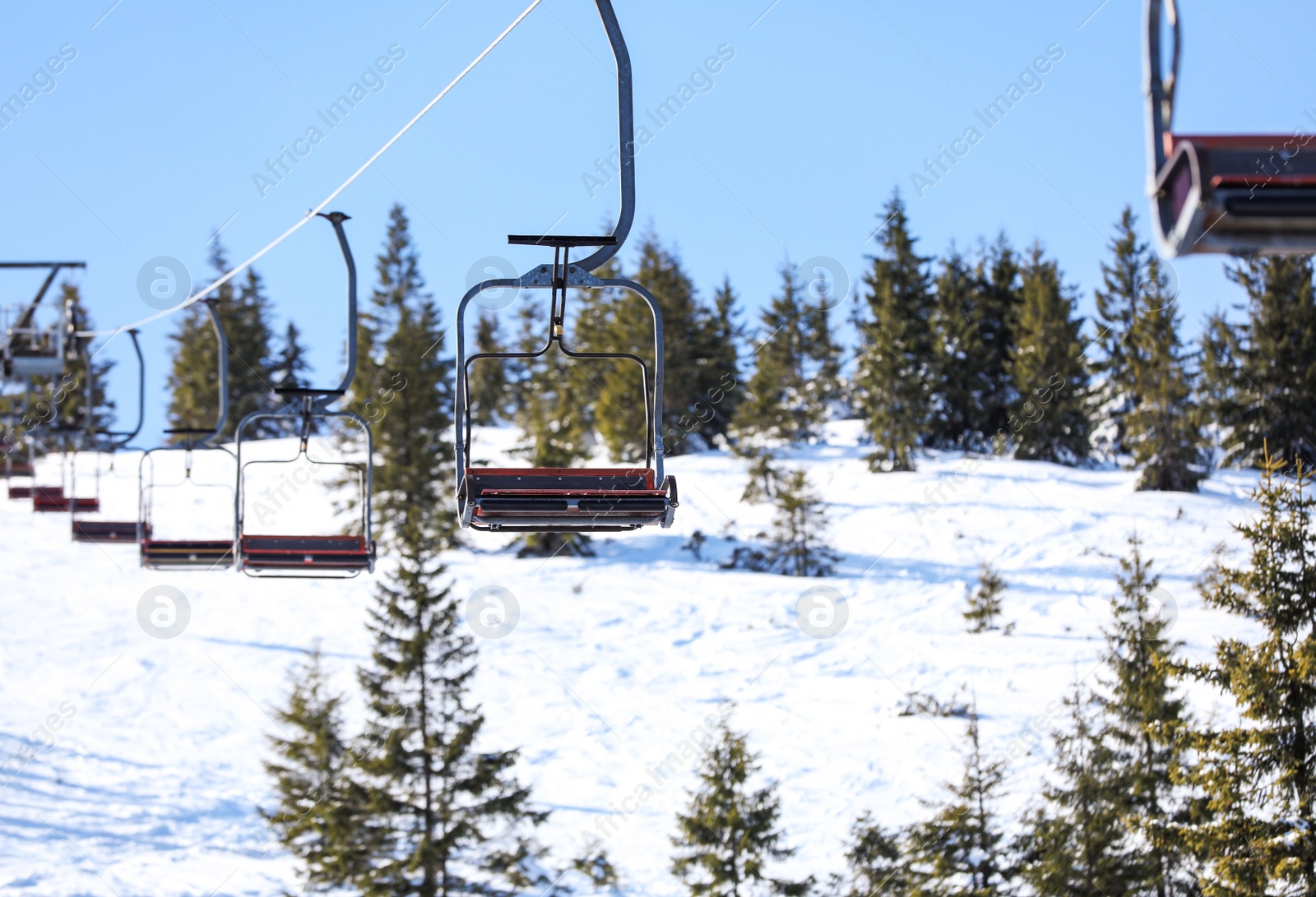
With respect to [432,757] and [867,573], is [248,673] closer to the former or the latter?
[432,757]

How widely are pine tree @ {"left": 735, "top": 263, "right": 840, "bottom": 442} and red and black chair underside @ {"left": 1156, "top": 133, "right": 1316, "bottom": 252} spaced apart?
4582 cm

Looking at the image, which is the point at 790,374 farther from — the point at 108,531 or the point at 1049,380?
the point at 108,531

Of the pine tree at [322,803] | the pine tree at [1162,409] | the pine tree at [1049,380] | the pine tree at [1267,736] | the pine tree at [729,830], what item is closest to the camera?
the pine tree at [1267,736]

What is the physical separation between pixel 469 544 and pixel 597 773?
1873cm

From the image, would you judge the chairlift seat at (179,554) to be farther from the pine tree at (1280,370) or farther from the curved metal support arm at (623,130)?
the pine tree at (1280,370)

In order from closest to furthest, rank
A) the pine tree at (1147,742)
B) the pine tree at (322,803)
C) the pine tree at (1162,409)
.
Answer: the pine tree at (1147,742) → the pine tree at (322,803) → the pine tree at (1162,409)

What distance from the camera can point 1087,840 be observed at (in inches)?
731

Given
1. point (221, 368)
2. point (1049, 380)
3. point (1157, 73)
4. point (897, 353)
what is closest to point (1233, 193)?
point (1157, 73)

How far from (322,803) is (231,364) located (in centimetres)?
4608

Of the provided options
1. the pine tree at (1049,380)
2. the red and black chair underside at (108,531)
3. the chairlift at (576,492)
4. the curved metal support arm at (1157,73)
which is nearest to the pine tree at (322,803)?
the red and black chair underside at (108,531)

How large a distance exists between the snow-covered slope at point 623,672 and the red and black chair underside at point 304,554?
15106mm

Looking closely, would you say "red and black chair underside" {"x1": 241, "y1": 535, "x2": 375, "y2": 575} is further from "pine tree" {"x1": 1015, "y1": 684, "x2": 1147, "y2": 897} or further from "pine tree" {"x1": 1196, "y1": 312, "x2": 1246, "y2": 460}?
"pine tree" {"x1": 1196, "y1": 312, "x2": 1246, "y2": 460}

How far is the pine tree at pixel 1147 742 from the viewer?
60.2 feet

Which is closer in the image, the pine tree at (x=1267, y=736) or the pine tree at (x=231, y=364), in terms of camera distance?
the pine tree at (x=1267, y=736)
